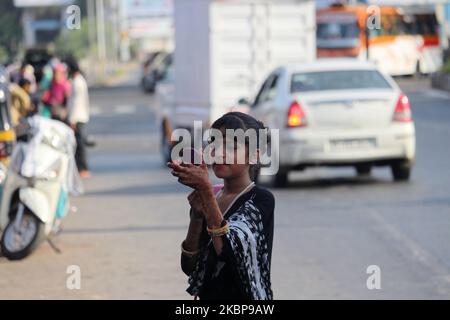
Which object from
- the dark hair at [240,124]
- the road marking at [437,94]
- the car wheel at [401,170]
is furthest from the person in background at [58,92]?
the road marking at [437,94]

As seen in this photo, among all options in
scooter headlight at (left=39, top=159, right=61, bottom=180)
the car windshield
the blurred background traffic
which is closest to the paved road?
the blurred background traffic

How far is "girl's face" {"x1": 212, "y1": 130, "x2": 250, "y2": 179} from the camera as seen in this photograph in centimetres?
488

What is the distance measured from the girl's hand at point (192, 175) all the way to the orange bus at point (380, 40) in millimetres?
47156

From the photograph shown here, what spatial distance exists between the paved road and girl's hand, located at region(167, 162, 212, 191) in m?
4.66

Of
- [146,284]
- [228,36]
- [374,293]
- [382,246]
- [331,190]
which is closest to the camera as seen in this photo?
[374,293]

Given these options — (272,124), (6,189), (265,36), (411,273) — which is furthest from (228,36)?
(411,273)

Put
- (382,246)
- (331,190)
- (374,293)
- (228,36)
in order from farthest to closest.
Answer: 1. (228,36)
2. (331,190)
3. (382,246)
4. (374,293)

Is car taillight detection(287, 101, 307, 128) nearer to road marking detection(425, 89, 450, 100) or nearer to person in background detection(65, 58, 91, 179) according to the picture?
person in background detection(65, 58, 91, 179)

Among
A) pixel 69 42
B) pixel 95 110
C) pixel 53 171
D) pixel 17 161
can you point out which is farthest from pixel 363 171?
pixel 69 42

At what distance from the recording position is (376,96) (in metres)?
16.3

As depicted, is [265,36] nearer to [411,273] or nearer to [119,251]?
[119,251]

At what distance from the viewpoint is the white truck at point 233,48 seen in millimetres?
21609

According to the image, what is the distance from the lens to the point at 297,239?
11.9 meters

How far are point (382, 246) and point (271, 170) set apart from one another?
4.97 m
